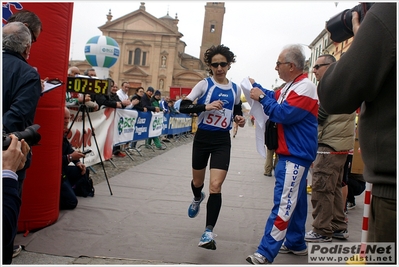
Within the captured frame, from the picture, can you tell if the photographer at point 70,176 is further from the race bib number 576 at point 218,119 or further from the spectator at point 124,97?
the spectator at point 124,97

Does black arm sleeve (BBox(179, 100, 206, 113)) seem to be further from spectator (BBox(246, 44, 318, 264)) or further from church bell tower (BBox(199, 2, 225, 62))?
church bell tower (BBox(199, 2, 225, 62))

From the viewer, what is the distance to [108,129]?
9.17 m

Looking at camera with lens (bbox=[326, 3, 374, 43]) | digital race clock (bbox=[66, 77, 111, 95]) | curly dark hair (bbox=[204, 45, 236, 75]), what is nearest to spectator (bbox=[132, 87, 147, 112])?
digital race clock (bbox=[66, 77, 111, 95])

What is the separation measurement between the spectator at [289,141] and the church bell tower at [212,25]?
89.4m

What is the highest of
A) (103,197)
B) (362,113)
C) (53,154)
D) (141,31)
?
(141,31)

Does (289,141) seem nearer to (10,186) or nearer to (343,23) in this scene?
(343,23)

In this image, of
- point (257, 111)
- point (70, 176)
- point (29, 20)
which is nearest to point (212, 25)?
point (70, 176)

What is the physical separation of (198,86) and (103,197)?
2.65 m

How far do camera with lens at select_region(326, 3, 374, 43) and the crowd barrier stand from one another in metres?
4.43

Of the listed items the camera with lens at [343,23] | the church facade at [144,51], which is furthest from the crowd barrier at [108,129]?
the church facade at [144,51]

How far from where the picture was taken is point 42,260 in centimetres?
370

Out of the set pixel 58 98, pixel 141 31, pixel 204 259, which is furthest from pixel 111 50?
pixel 141 31

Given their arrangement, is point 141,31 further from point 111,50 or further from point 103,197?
point 103,197

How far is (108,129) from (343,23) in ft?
24.6
